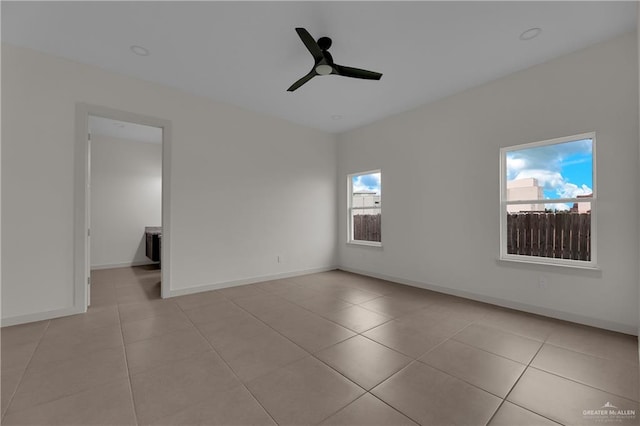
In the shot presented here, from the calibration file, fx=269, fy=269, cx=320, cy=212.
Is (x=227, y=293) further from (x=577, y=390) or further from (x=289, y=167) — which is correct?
(x=577, y=390)

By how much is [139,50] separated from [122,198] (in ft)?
14.6

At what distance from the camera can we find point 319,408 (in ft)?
5.46

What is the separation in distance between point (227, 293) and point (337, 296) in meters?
1.68

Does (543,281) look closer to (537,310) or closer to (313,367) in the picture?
(537,310)

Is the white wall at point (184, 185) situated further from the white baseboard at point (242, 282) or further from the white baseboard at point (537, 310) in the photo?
the white baseboard at point (537, 310)

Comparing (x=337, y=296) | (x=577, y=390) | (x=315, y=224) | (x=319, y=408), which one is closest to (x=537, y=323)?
(x=577, y=390)

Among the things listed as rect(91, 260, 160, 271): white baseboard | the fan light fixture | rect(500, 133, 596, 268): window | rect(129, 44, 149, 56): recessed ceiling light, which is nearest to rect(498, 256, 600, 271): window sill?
rect(500, 133, 596, 268): window

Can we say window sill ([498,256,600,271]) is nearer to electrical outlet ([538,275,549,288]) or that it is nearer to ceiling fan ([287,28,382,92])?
electrical outlet ([538,275,549,288])

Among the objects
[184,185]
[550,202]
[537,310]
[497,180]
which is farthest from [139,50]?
[537,310]

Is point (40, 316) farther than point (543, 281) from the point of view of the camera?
No

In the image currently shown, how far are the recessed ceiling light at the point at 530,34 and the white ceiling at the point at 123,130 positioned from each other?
5.70 meters

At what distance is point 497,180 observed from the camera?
140 inches

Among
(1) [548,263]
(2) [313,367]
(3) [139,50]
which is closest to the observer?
(2) [313,367]

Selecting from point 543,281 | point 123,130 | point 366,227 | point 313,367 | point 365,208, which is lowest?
point 313,367
